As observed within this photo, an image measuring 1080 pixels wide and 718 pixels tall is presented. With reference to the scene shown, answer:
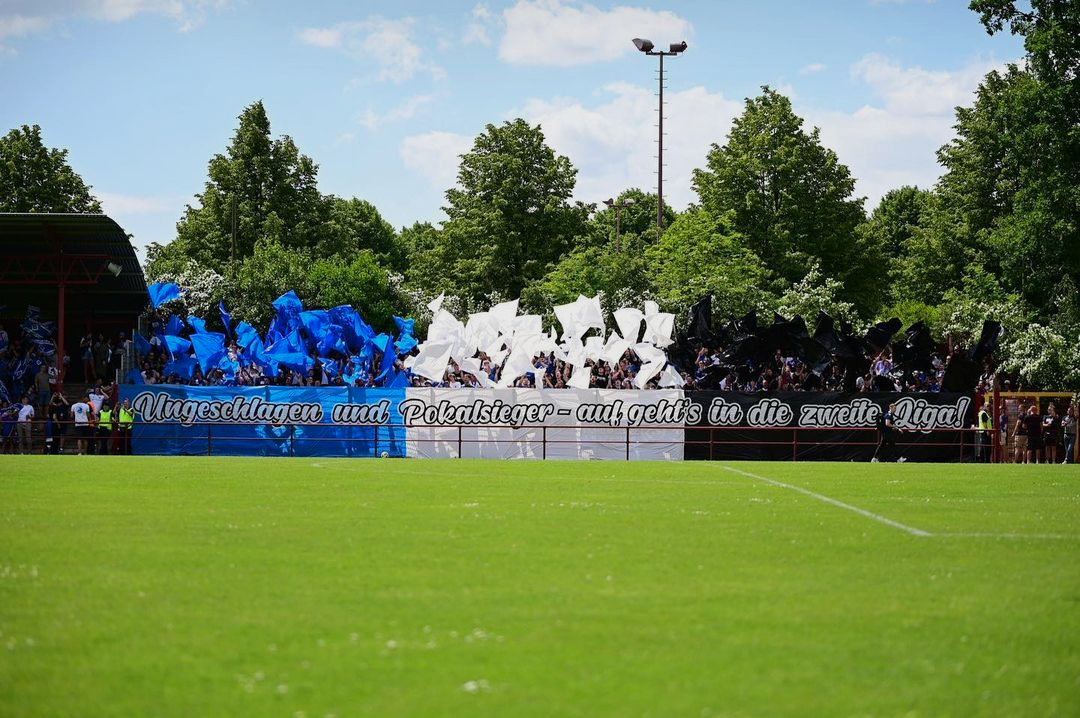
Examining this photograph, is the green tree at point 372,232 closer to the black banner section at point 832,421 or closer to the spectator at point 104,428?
the spectator at point 104,428

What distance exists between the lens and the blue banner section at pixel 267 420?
112ft

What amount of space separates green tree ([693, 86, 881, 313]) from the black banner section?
28606 millimetres

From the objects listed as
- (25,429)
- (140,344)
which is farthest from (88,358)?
(25,429)

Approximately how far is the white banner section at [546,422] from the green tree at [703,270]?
15427 mm

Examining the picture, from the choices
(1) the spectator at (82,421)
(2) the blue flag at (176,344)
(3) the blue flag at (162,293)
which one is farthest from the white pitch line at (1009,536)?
(3) the blue flag at (162,293)

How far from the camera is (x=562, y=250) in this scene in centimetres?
6956

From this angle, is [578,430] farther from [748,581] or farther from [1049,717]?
[1049,717]

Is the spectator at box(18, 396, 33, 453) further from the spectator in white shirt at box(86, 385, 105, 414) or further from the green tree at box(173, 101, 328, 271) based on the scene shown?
the green tree at box(173, 101, 328, 271)

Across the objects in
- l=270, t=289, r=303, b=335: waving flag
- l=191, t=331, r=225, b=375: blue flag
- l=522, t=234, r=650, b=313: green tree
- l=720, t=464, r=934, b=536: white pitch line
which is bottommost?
l=720, t=464, r=934, b=536: white pitch line

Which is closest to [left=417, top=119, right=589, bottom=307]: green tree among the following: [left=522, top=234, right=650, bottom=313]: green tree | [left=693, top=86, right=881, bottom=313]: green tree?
[left=522, top=234, right=650, bottom=313]: green tree

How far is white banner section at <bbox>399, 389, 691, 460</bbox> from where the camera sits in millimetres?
33594

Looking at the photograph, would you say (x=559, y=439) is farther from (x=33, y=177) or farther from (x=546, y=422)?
(x=33, y=177)

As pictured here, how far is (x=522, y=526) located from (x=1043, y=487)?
1204cm

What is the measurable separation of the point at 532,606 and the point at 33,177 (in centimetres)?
5993
